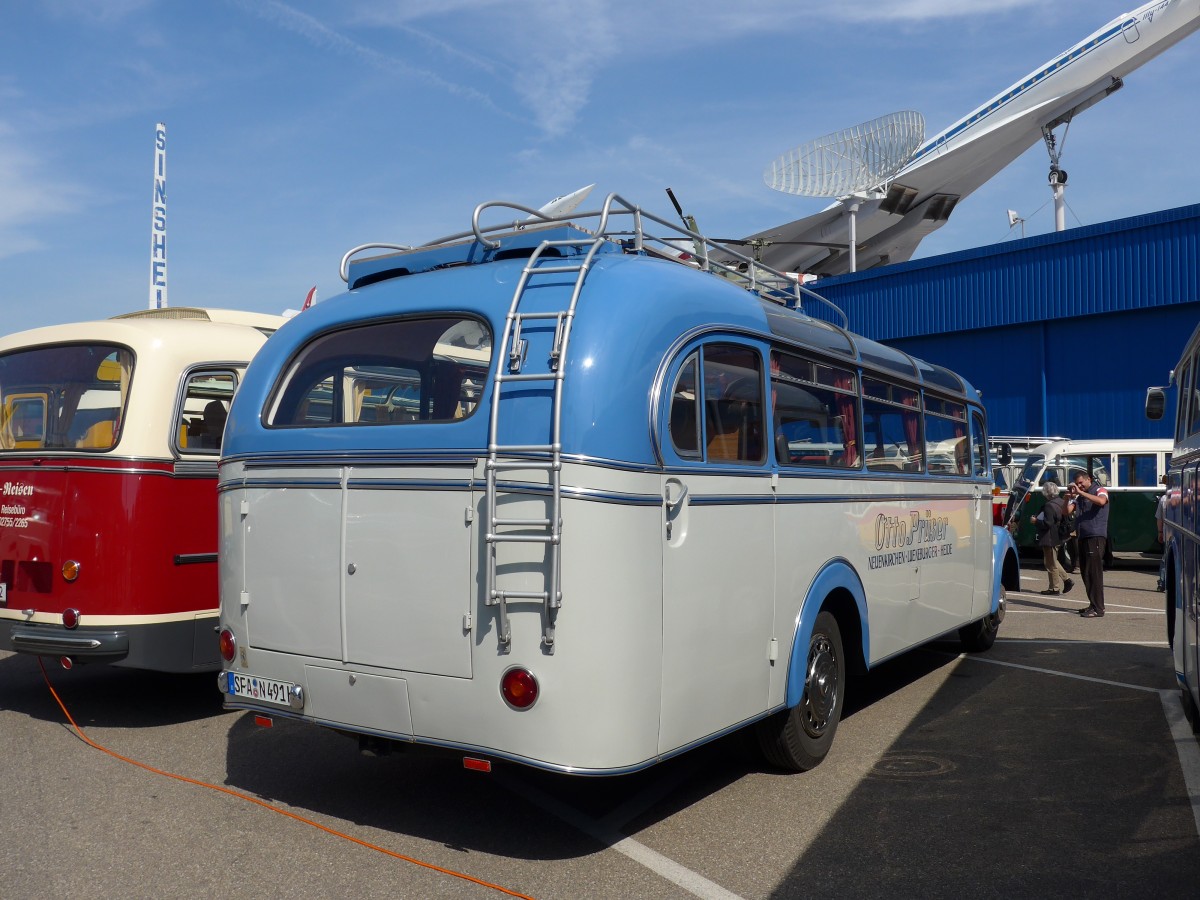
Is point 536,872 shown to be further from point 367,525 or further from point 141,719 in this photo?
point 141,719

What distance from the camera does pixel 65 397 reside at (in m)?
7.42

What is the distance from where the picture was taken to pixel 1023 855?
190 inches

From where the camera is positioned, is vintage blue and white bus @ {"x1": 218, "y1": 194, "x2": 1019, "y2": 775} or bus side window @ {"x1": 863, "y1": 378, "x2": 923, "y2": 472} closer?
vintage blue and white bus @ {"x1": 218, "y1": 194, "x2": 1019, "y2": 775}

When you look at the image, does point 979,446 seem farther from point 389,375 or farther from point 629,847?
point 389,375

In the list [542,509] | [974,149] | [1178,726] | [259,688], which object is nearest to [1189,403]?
[1178,726]

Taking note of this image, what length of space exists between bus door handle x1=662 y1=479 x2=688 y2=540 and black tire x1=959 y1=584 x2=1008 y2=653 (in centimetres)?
579

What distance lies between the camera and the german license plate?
17.2ft

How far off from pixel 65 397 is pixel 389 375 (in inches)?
130

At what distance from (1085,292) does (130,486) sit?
23.2 m

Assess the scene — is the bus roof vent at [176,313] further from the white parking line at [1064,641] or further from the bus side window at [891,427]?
the white parking line at [1064,641]

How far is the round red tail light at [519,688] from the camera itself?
4.42 meters

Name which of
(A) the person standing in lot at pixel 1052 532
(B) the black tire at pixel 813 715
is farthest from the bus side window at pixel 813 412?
(A) the person standing in lot at pixel 1052 532

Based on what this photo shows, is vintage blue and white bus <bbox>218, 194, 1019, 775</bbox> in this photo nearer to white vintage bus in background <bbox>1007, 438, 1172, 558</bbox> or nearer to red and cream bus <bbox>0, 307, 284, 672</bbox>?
red and cream bus <bbox>0, 307, 284, 672</bbox>

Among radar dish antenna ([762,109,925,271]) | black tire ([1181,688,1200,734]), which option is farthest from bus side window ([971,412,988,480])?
radar dish antenna ([762,109,925,271])
